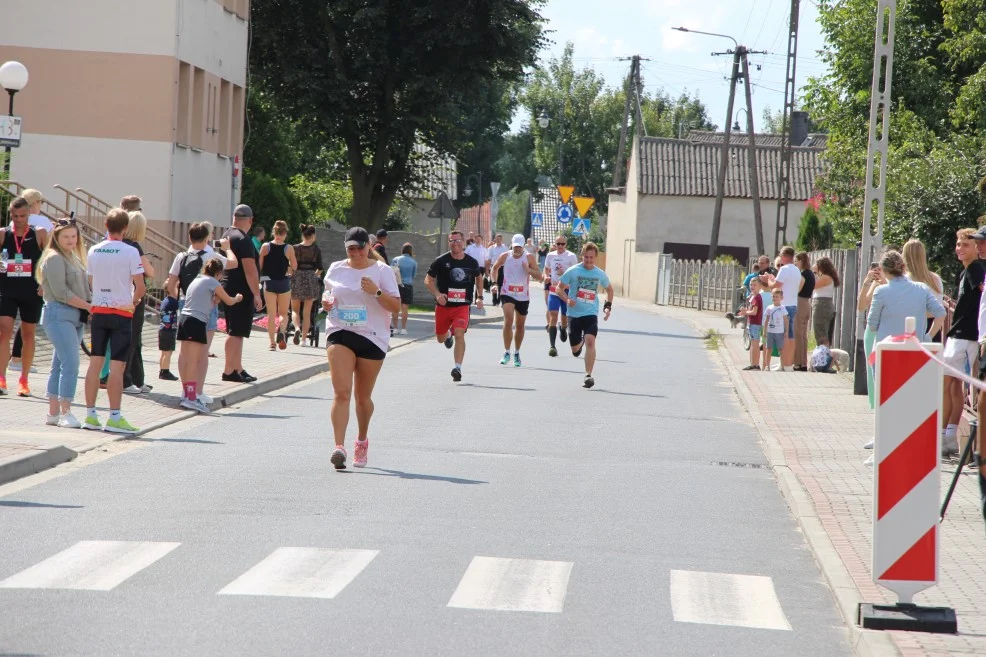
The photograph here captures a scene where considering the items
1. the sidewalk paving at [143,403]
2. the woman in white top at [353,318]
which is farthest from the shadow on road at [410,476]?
the sidewalk paving at [143,403]


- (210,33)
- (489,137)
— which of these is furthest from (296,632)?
(489,137)

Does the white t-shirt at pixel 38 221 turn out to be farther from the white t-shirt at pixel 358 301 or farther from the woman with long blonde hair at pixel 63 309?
the white t-shirt at pixel 358 301

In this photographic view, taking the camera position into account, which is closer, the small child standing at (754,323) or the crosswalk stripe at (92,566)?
the crosswalk stripe at (92,566)

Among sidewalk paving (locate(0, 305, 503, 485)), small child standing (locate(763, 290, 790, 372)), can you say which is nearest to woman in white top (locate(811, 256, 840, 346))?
small child standing (locate(763, 290, 790, 372))

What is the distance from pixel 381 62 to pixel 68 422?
103 feet

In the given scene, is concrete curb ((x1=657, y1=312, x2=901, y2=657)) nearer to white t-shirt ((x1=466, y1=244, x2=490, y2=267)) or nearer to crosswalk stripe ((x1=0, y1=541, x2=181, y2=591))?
crosswalk stripe ((x1=0, y1=541, x2=181, y2=591))

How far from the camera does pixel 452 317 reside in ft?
66.3

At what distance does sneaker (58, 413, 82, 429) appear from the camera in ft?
42.3

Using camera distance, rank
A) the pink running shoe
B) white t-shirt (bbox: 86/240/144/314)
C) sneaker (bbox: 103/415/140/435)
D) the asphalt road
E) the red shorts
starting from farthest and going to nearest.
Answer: the red shorts, sneaker (bbox: 103/415/140/435), white t-shirt (bbox: 86/240/144/314), the pink running shoe, the asphalt road

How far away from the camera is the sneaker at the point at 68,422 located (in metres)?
12.9

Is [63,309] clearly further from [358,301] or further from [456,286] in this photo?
[456,286]

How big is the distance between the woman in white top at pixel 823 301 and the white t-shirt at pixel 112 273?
1228cm

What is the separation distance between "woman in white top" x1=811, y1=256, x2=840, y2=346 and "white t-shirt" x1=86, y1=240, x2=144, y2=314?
12.3m

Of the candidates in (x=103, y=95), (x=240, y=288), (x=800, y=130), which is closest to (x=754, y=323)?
(x=240, y=288)
